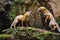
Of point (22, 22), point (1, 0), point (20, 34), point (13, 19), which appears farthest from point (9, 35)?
point (1, 0)

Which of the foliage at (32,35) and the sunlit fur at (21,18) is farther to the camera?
the sunlit fur at (21,18)

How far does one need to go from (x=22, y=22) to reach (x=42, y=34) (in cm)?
103

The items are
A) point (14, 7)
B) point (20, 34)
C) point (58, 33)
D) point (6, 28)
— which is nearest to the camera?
point (20, 34)

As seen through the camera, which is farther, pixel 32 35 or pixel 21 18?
pixel 21 18

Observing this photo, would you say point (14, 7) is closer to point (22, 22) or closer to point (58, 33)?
point (22, 22)

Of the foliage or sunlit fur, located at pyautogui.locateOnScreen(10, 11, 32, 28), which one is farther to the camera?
sunlit fur, located at pyautogui.locateOnScreen(10, 11, 32, 28)

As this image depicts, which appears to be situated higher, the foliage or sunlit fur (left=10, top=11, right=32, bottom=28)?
sunlit fur (left=10, top=11, right=32, bottom=28)

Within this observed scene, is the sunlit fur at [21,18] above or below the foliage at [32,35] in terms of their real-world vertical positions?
above

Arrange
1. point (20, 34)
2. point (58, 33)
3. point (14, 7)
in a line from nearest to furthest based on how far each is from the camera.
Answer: point (20, 34), point (58, 33), point (14, 7)

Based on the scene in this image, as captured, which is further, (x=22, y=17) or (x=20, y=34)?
(x=22, y=17)

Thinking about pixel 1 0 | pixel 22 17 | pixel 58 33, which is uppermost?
pixel 1 0

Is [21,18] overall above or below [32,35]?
above

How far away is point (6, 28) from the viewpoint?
8.05 metres

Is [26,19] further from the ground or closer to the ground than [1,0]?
closer to the ground
